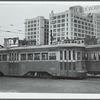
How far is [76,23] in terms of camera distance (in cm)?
1716

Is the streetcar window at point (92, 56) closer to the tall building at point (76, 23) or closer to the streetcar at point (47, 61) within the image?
the streetcar at point (47, 61)

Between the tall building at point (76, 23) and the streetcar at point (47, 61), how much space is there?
41.8 inches

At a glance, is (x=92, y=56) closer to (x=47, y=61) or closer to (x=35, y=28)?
(x=47, y=61)

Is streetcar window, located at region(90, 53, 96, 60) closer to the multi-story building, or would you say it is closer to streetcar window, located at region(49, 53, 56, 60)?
streetcar window, located at region(49, 53, 56, 60)

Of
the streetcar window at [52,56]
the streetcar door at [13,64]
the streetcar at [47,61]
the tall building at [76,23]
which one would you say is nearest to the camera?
the tall building at [76,23]

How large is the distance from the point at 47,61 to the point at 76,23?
3.24 meters

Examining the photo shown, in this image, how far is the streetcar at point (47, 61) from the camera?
1752 cm

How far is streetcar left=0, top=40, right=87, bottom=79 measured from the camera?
17.5 meters

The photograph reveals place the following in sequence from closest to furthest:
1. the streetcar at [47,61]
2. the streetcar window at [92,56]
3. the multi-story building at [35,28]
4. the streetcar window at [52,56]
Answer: the multi-story building at [35,28] < the streetcar at [47,61] < the streetcar window at [52,56] < the streetcar window at [92,56]

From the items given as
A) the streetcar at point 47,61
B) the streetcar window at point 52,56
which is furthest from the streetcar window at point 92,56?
the streetcar window at point 52,56

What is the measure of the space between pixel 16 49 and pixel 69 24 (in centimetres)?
446

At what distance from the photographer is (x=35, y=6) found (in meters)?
13.5

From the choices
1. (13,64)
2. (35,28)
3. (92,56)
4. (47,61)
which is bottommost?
(13,64)

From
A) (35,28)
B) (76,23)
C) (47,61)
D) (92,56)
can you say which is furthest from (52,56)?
(92,56)
